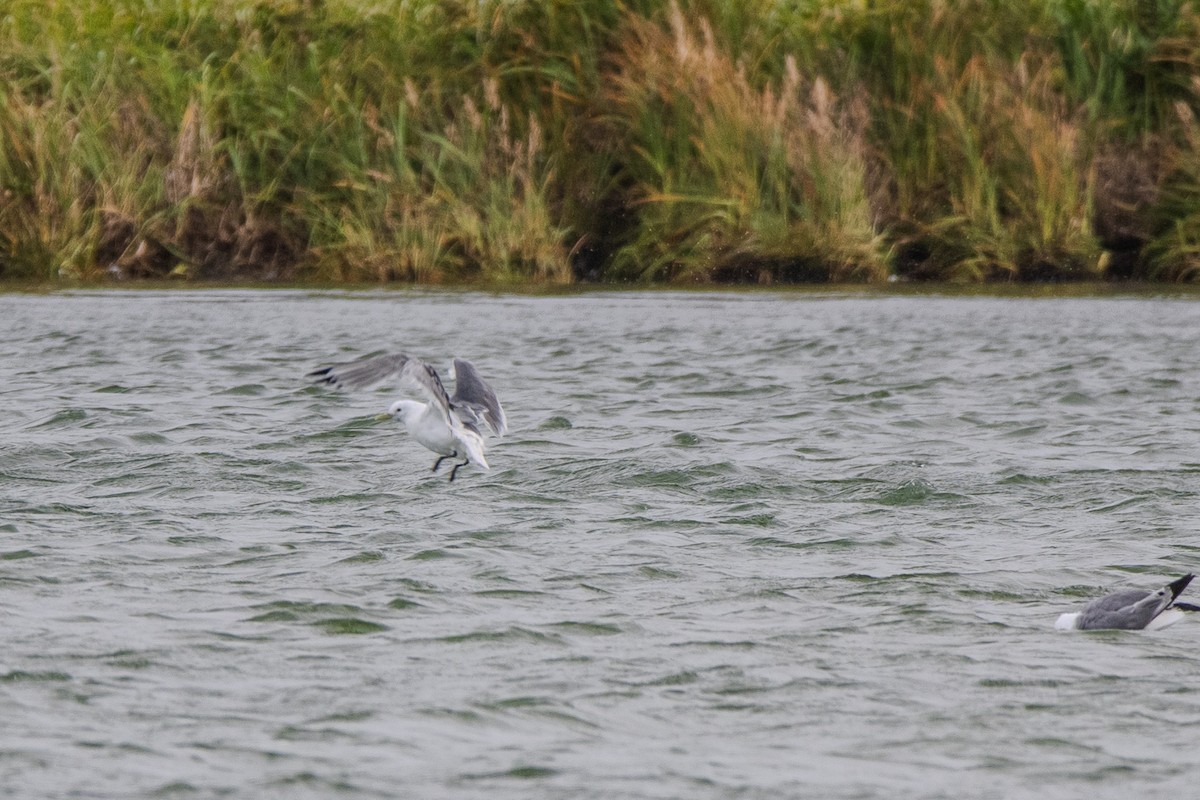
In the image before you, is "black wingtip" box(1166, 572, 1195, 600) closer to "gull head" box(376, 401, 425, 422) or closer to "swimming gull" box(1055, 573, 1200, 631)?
"swimming gull" box(1055, 573, 1200, 631)

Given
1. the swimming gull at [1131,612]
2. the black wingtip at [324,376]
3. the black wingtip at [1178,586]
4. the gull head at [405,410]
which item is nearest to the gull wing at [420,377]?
the black wingtip at [324,376]

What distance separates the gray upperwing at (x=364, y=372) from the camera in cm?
684

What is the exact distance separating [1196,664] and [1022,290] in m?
9.84

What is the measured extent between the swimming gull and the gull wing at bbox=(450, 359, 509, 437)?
2.82 meters

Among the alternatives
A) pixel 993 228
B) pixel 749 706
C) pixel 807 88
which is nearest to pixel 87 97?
pixel 807 88

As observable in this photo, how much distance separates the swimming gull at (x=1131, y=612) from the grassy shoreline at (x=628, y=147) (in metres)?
9.31

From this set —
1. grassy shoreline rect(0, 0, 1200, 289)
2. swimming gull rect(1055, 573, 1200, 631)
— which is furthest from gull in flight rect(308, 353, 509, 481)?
grassy shoreline rect(0, 0, 1200, 289)

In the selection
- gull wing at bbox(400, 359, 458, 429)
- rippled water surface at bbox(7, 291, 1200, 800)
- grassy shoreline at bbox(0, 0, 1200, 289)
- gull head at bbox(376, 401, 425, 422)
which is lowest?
rippled water surface at bbox(7, 291, 1200, 800)

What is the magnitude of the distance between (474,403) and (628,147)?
796 centimetres

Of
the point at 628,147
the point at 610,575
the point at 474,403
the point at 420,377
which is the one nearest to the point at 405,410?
the point at 474,403

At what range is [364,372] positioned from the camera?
275 inches

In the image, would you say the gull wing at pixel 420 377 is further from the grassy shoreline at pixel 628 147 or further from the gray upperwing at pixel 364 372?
the grassy shoreline at pixel 628 147

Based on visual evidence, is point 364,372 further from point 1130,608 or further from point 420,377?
point 1130,608

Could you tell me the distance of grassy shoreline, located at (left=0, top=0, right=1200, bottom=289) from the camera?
14781 millimetres
